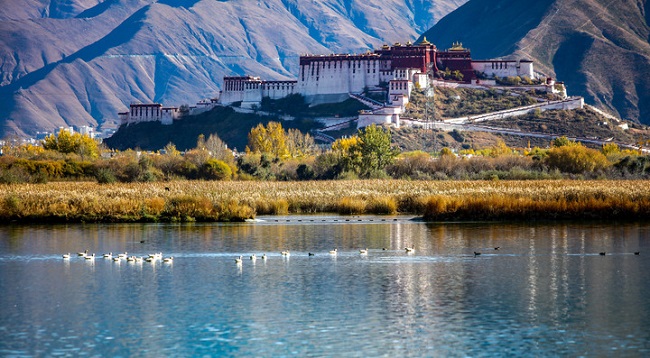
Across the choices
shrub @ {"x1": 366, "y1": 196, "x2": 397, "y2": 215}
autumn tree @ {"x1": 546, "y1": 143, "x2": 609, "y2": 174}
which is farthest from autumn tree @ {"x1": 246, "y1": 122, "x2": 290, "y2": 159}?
shrub @ {"x1": 366, "y1": 196, "x2": 397, "y2": 215}

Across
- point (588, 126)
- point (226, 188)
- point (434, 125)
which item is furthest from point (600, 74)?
point (226, 188)

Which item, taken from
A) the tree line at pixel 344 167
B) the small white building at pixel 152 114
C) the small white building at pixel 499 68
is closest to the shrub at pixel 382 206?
the tree line at pixel 344 167

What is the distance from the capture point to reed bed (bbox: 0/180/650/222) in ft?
142

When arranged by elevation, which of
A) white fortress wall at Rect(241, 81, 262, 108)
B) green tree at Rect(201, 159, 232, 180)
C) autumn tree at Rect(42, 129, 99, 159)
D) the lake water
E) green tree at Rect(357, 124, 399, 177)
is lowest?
the lake water

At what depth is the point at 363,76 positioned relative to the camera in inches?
5507

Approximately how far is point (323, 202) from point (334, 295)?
22.1 metres

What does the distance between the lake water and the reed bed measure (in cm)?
373

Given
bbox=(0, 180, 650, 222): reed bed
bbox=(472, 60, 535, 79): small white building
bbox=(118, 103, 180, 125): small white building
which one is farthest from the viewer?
bbox=(118, 103, 180, 125): small white building

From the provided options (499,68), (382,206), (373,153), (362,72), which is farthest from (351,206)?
(499,68)

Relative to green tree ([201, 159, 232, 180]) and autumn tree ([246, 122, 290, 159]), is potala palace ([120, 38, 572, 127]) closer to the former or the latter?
autumn tree ([246, 122, 290, 159])

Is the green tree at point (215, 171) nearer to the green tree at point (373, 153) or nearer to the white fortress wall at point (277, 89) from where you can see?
the green tree at point (373, 153)

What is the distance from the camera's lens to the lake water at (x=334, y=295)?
21.8 meters

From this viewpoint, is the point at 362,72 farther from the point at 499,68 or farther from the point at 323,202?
the point at 323,202

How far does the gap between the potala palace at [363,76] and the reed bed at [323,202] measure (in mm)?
83540
